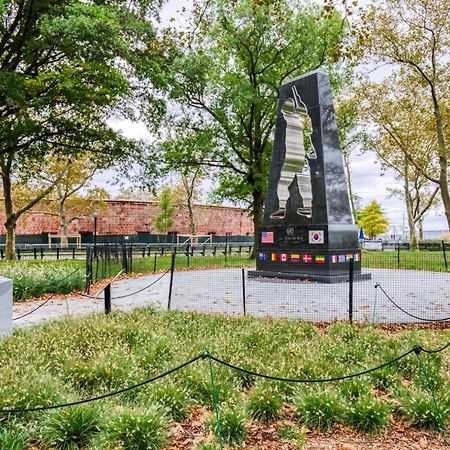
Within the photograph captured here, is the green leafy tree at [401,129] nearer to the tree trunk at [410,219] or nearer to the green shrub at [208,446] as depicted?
the tree trunk at [410,219]

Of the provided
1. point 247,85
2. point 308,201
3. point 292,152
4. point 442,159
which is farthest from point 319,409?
point 247,85

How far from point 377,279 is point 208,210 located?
37.8 m

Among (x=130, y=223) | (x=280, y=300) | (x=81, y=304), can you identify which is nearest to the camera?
(x=81, y=304)

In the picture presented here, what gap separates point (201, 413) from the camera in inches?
181

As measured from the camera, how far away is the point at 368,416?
4395 millimetres

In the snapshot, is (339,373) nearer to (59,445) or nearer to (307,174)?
(59,445)

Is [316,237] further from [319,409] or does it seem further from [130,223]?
[130,223]

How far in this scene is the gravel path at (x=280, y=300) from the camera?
9859mm

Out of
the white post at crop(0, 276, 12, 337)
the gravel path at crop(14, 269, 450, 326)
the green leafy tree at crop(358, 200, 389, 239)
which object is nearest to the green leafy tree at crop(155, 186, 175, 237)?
the gravel path at crop(14, 269, 450, 326)

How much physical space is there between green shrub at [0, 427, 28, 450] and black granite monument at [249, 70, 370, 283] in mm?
12410

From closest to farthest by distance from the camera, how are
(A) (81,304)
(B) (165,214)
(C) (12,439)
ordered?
(C) (12,439) → (A) (81,304) → (B) (165,214)

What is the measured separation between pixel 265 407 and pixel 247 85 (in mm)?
22607

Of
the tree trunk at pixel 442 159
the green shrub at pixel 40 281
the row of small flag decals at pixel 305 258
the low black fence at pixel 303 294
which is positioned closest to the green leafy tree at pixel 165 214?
the low black fence at pixel 303 294

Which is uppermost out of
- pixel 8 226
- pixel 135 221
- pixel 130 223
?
pixel 135 221
